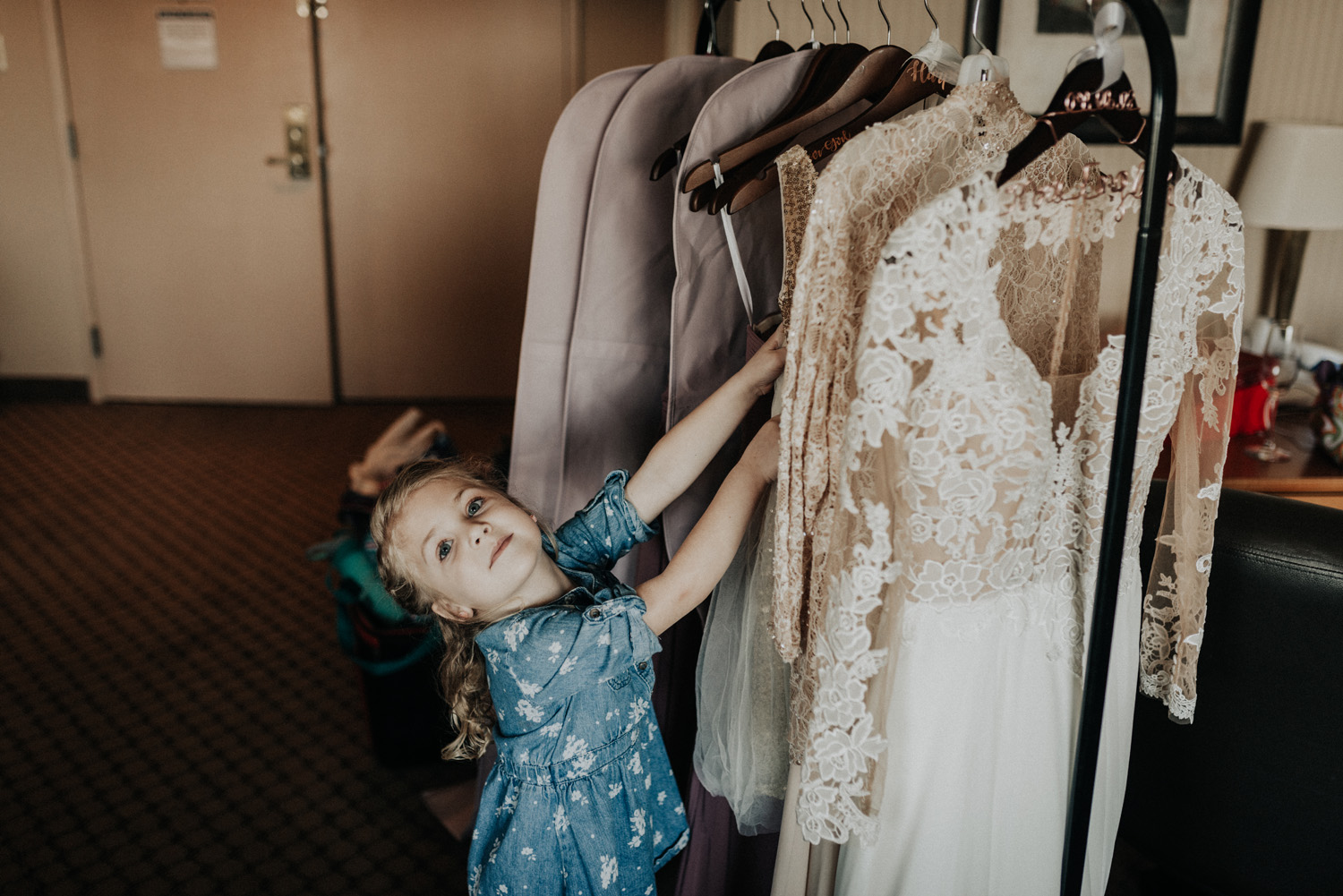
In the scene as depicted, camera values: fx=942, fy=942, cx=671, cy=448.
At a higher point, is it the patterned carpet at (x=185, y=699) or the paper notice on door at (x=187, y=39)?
the paper notice on door at (x=187, y=39)

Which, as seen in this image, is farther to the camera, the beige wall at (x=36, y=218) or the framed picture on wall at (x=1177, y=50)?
the beige wall at (x=36, y=218)

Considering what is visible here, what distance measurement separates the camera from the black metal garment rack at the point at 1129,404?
0.71 meters

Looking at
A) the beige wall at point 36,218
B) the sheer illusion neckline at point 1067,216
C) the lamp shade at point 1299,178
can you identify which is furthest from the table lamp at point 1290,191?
the beige wall at point 36,218

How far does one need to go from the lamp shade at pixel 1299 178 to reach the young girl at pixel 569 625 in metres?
1.89

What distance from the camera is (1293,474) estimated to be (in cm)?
177

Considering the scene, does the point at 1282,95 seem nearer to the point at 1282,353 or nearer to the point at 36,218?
the point at 1282,353

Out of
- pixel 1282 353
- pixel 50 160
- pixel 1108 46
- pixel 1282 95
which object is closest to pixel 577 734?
pixel 1108 46

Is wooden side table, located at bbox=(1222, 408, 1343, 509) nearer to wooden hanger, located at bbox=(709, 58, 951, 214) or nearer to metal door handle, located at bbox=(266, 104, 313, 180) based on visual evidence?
wooden hanger, located at bbox=(709, 58, 951, 214)

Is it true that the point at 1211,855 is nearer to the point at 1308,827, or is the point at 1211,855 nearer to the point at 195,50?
the point at 1308,827

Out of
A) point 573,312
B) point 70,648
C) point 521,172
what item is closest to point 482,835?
point 573,312

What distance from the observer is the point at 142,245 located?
161 inches

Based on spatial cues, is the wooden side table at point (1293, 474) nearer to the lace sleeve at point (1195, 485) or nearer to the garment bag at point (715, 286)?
the lace sleeve at point (1195, 485)

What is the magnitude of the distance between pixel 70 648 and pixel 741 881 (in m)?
1.91

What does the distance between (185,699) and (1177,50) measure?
2.83 m
